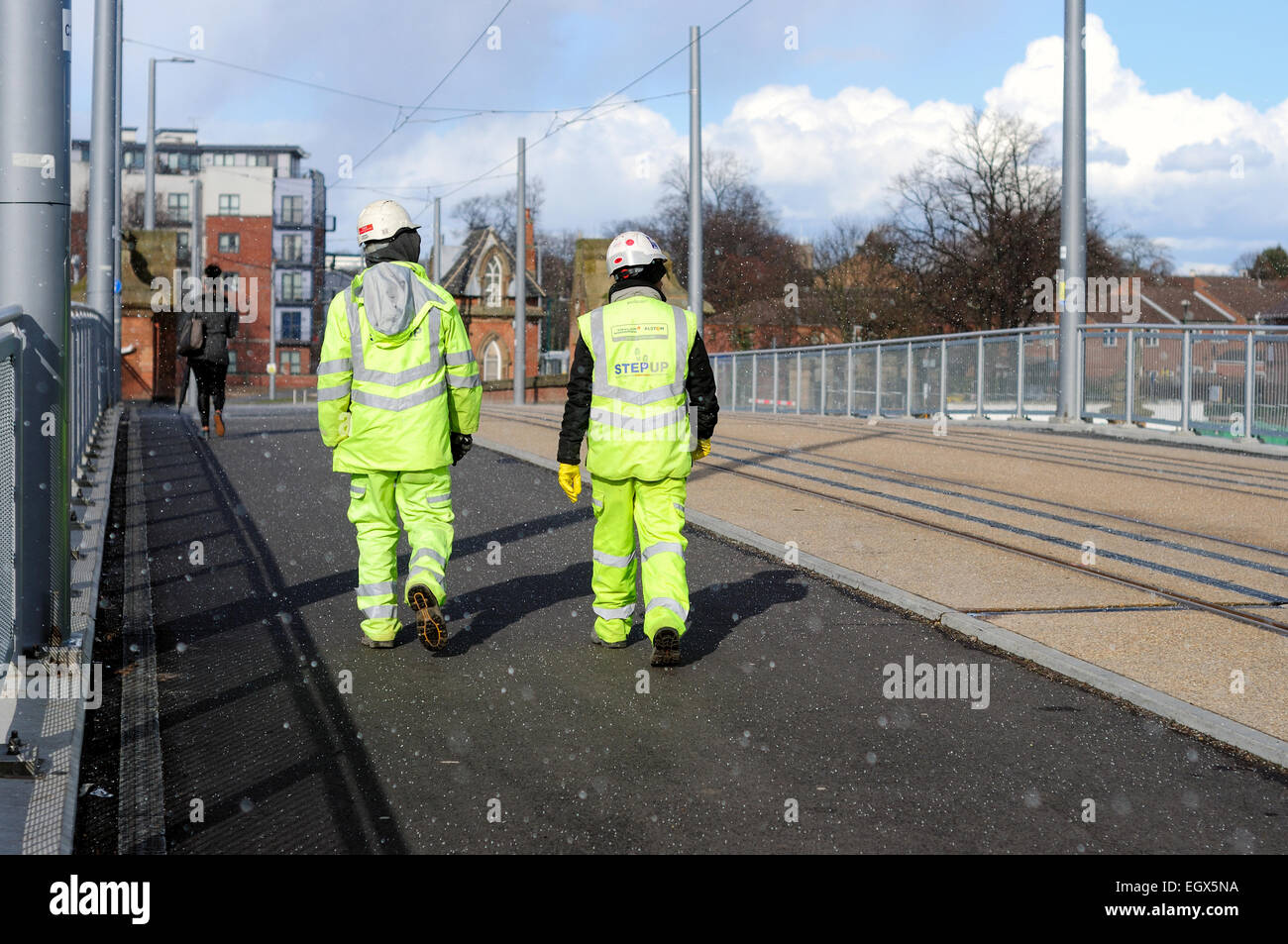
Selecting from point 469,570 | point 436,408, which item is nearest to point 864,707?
point 436,408

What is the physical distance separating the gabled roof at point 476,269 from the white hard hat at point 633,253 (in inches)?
2684

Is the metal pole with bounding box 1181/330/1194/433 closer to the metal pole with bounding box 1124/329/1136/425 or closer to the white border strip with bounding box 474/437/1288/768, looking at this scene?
the metal pole with bounding box 1124/329/1136/425

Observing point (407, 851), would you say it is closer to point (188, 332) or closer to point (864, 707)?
point (864, 707)

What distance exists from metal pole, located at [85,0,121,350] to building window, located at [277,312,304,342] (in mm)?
71427

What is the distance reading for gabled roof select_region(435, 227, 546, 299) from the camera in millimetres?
74562

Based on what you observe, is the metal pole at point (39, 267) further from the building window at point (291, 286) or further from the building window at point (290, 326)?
the building window at point (291, 286)

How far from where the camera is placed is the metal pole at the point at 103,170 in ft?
69.4

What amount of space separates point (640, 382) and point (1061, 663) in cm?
208

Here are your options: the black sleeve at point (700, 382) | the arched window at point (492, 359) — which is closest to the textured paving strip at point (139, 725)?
the black sleeve at point (700, 382)

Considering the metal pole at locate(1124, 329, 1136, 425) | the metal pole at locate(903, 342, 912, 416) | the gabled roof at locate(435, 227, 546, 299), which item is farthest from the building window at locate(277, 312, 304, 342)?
the metal pole at locate(1124, 329, 1136, 425)

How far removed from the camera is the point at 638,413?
241 inches

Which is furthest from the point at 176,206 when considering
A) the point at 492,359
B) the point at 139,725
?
the point at 139,725

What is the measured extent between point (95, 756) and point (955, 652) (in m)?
3.49

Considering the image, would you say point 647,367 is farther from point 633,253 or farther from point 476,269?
point 476,269
